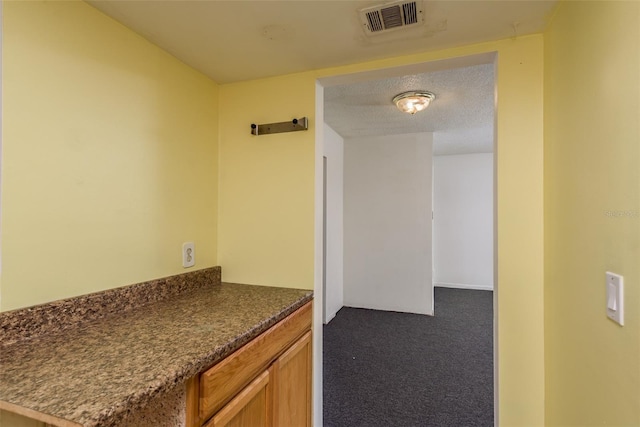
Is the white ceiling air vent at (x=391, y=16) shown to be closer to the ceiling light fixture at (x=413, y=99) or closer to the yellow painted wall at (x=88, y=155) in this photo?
the yellow painted wall at (x=88, y=155)

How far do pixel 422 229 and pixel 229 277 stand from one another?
2.77 metres

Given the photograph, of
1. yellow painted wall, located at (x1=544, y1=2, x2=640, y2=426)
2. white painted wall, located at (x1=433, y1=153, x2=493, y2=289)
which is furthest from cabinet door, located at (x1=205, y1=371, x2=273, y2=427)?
white painted wall, located at (x1=433, y1=153, x2=493, y2=289)

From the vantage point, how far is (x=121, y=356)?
870mm

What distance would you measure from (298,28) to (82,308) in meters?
1.41

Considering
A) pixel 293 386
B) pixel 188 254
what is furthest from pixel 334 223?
pixel 293 386

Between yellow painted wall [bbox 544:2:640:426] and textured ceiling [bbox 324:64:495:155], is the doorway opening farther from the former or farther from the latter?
yellow painted wall [bbox 544:2:640:426]

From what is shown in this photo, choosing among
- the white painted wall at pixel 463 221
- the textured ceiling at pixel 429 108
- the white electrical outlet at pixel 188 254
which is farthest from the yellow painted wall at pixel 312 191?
the white painted wall at pixel 463 221

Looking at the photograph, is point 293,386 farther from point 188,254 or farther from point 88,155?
point 88,155

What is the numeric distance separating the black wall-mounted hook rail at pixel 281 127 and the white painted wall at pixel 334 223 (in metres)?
1.72

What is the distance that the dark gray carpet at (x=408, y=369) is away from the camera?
1.96 meters

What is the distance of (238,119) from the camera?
1.86 meters

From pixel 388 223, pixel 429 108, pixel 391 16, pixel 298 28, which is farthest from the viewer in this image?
pixel 388 223

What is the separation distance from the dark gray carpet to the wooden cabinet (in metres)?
0.64

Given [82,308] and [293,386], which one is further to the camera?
[293,386]
